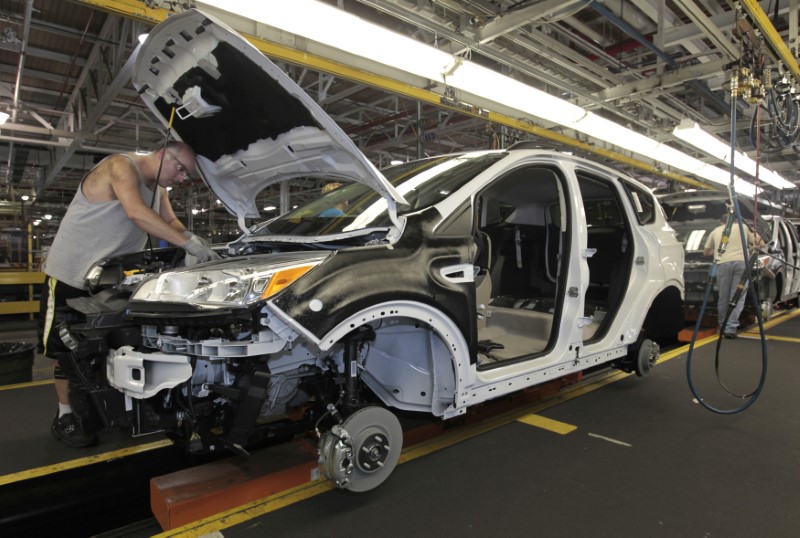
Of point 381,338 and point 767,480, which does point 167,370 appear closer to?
point 381,338

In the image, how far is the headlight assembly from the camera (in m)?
1.69

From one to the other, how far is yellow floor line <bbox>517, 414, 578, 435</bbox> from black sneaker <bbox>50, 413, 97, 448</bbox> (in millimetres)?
2572

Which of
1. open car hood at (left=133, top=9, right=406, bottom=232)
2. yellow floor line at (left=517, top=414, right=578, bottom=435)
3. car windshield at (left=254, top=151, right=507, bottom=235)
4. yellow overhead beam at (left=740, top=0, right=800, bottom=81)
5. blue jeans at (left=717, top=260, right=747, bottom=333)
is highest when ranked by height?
yellow overhead beam at (left=740, top=0, right=800, bottom=81)

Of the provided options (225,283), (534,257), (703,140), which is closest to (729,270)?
(703,140)

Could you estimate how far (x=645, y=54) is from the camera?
652 centimetres

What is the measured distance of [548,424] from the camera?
296 centimetres

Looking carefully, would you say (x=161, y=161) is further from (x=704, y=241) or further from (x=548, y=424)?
(x=704, y=241)

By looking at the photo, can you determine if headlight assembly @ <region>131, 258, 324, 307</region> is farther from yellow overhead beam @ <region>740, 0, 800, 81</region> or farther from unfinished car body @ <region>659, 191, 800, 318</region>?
unfinished car body @ <region>659, 191, 800, 318</region>

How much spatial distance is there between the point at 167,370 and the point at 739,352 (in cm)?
541

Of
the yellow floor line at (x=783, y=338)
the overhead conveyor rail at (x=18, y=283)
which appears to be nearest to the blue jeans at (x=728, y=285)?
the yellow floor line at (x=783, y=338)

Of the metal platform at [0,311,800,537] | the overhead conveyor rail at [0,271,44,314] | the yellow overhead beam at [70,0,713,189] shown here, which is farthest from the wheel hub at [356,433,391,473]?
the overhead conveyor rail at [0,271,44,314]

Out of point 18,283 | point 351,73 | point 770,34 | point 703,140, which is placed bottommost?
point 18,283

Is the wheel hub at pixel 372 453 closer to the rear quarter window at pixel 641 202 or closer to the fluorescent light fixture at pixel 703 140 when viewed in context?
the rear quarter window at pixel 641 202

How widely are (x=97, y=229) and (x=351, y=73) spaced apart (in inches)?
113
